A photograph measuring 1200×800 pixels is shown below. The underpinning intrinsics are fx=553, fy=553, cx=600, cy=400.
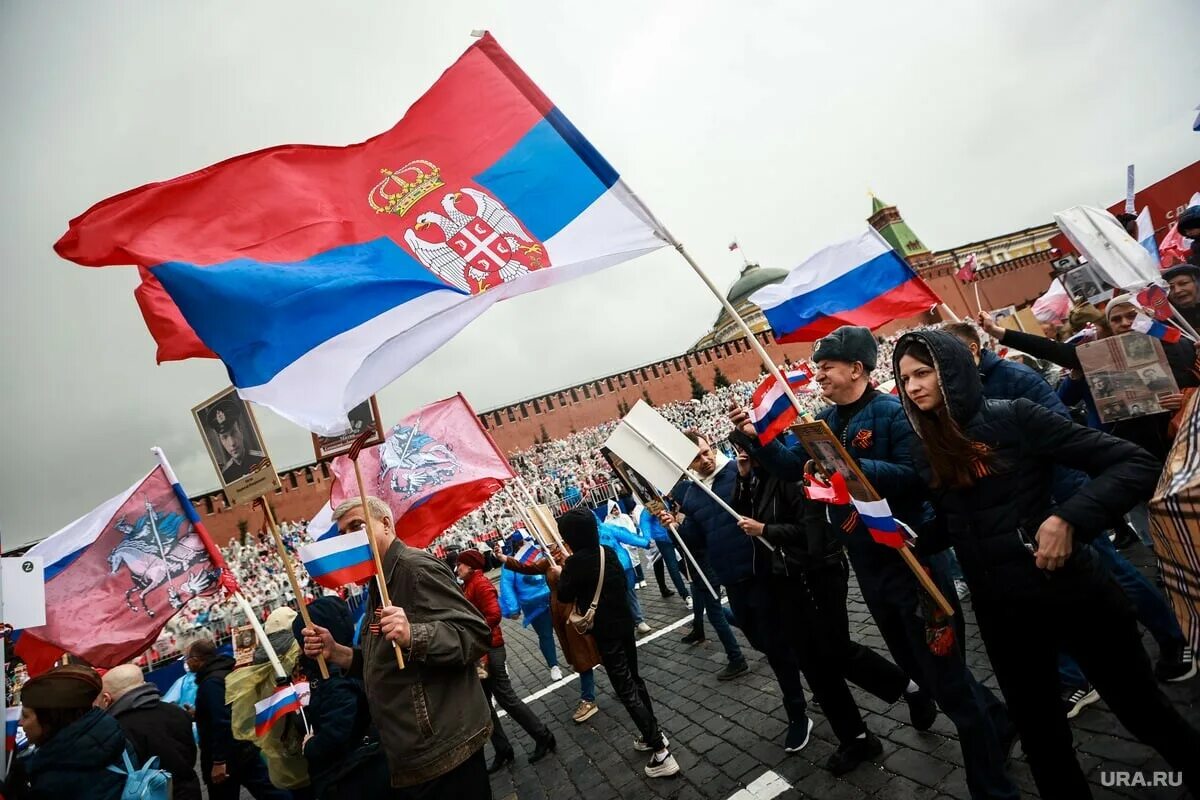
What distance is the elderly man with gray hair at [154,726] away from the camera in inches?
155

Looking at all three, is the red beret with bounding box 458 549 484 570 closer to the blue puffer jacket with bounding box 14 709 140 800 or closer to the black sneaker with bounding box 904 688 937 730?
the blue puffer jacket with bounding box 14 709 140 800

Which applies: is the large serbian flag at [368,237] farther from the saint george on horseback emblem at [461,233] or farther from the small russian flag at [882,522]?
the small russian flag at [882,522]

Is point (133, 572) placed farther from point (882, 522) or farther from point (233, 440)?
point (882, 522)

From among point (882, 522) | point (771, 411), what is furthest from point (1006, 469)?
point (771, 411)

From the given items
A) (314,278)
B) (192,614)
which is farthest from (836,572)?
(192,614)

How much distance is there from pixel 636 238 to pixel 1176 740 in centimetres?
305

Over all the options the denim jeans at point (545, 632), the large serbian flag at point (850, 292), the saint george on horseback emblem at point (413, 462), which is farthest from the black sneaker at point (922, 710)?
the saint george on horseback emblem at point (413, 462)

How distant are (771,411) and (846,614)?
138 centimetres

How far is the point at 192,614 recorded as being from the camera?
13922 millimetres

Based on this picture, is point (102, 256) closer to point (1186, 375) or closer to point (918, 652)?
point (918, 652)

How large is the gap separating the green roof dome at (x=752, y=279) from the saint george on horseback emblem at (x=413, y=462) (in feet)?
207

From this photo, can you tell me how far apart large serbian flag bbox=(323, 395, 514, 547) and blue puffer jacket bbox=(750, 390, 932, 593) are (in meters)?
4.22

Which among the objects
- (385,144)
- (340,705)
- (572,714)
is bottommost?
(572,714)

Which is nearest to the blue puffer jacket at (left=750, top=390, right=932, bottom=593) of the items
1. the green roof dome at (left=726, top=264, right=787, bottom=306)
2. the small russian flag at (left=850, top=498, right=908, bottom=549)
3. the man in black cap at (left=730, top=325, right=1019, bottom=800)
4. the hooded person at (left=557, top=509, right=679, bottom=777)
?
the man in black cap at (left=730, top=325, right=1019, bottom=800)
